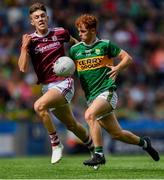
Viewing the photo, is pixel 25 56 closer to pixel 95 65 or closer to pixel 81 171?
pixel 95 65

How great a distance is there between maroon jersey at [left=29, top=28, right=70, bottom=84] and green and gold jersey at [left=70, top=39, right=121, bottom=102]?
680 millimetres

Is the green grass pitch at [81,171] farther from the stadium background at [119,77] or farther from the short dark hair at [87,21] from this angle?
the stadium background at [119,77]

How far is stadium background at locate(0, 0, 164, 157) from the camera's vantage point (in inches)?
840

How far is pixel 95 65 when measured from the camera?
12445 millimetres

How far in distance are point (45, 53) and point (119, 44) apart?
11502mm

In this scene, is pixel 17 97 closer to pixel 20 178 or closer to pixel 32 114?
pixel 32 114

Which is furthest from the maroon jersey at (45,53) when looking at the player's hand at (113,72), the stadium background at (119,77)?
the stadium background at (119,77)

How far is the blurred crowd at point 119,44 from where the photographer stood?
21.9 metres

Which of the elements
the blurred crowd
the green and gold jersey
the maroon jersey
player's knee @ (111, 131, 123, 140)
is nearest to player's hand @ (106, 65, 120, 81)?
the green and gold jersey

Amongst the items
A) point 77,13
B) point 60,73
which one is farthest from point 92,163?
point 77,13

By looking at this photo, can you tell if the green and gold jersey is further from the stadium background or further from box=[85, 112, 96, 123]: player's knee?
the stadium background

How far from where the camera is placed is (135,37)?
25.3 metres

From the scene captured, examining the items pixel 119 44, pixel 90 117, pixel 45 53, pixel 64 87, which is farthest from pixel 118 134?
pixel 119 44

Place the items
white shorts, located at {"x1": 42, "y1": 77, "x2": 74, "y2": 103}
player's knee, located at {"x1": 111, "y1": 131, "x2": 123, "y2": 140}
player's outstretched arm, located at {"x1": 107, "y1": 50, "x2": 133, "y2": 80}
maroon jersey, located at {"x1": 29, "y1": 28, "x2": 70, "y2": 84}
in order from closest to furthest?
player's outstretched arm, located at {"x1": 107, "y1": 50, "x2": 133, "y2": 80} < player's knee, located at {"x1": 111, "y1": 131, "x2": 123, "y2": 140} < white shorts, located at {"x1": 42, "y1": 77, "x2": 74, "y2": 103} < maroon jersey, located at {"x1": 29, "y1": 28, "x2": 70, "y2": 84}
